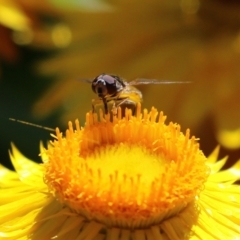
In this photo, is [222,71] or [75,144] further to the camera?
[222,71]

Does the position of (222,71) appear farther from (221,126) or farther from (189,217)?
(189,217)

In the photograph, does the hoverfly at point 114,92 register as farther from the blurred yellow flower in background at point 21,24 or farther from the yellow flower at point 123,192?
the blurred yellow flower in background at point 21,24

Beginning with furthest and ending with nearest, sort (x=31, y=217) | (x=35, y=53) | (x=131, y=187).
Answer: (x=35, y=53)
(x=31, y=217)
(x=131, y=187)

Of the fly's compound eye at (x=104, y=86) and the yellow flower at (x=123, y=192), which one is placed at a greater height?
the fly's compound eye at (x=104, y=86)

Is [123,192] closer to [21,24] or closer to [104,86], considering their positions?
[104,86]

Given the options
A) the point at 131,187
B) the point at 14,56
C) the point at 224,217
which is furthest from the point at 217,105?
the point at 131,187

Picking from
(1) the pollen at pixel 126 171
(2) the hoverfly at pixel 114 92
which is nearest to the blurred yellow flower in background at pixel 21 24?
(2) the hoverfly at pixel 114 92

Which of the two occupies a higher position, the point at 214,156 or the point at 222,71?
the point at 222,71
